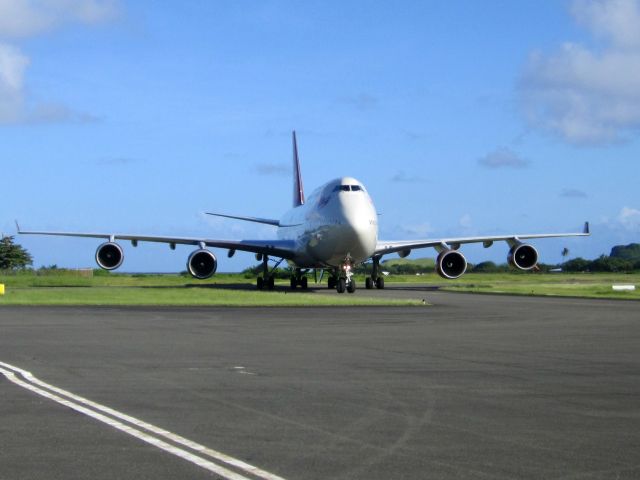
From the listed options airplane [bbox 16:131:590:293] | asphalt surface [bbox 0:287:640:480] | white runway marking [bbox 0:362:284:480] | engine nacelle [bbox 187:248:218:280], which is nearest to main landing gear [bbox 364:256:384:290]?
airplane [bbox 16:131:590:293]

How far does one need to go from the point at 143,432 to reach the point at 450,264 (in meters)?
41.1

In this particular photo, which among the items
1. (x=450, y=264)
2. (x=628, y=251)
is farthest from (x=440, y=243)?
(x=628, y=251)

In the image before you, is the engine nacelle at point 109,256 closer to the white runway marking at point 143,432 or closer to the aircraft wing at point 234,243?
the aircraft wing at point 234,243

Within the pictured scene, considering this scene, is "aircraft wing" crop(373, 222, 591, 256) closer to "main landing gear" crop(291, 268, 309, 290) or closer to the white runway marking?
"main landing gear" crop(291, 268, 309, 290)

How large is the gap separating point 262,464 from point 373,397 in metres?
3.42

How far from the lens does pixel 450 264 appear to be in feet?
158

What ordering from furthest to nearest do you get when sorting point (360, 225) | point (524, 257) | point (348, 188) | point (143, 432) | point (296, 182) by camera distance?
point (296, 182), point (524, 257), point (348, 188), point (360, 225), point (143, 432)

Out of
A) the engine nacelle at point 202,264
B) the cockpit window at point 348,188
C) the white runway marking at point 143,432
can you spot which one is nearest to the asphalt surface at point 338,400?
the white runway marking at point 143,432

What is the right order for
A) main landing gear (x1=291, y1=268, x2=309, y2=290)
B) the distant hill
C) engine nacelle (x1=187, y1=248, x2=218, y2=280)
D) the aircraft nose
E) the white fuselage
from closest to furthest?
the aircraft nose
the white fuselage
engine nacelle (x1=187, y1=248, x2=218, y2=280)
main landing gear (x1=291, y1=268, x2=309, y2=290)
the distant hill

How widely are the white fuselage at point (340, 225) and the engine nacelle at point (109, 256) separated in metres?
8.93

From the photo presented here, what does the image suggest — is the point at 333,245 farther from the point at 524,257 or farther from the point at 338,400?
the point at 338,400

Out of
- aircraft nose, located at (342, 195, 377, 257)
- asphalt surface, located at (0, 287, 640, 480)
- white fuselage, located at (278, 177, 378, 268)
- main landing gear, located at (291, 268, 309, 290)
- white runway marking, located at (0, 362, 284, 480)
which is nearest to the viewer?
white runway marking, located at (0, 362, 284, 480)

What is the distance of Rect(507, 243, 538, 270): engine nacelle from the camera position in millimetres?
49719

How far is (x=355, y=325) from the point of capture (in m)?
21.5
